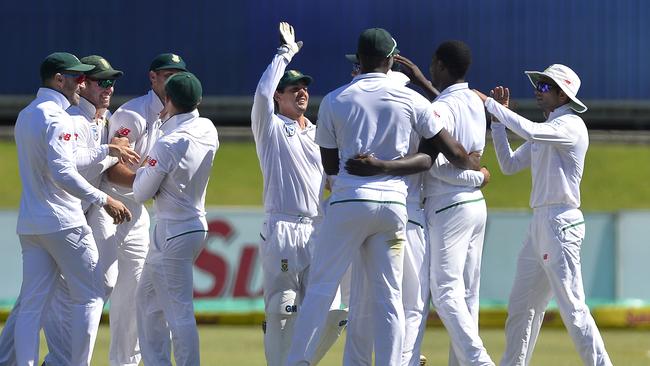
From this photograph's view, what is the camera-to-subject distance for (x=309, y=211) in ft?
28.7

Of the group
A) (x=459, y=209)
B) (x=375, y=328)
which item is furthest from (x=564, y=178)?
(x=375, y=328)

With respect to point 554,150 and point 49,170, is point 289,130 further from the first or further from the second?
point 554,150

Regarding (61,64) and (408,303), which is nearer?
(408,303)

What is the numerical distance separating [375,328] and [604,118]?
15.5m

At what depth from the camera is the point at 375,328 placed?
775 centimetres

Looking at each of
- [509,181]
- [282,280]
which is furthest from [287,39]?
[509,181]

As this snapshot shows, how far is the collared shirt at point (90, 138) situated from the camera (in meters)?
8.55

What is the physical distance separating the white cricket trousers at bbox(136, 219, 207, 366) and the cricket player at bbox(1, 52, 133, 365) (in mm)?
297

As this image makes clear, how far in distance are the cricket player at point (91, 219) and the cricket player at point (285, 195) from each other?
980 millimetres

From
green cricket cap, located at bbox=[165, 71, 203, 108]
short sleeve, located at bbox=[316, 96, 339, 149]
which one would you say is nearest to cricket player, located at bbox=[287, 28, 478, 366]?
short sleeve, located at bbox=[316, 96, 339, 149]

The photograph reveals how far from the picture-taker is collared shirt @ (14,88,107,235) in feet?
26.4

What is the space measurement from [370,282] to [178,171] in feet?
4.74

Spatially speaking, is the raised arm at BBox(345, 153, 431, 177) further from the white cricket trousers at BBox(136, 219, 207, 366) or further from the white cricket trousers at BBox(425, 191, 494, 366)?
the white cricket trousers at BBox(136, 219, 207, 366)

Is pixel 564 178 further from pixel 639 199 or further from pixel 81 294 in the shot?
pixel 639 199
